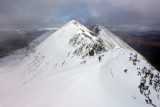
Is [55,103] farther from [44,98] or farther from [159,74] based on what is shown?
[159,74]

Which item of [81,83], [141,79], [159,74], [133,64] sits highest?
[81,83]

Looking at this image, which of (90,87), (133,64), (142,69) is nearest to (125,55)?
(133,64)

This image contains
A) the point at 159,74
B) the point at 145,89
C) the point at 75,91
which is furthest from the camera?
the point at 159,74

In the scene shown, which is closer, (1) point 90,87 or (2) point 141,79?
(1) point 90,87

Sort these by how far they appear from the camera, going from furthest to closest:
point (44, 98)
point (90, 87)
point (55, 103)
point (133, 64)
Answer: point (133, 64) → point (90, 87) → point (44, 98) → point (55, 103)

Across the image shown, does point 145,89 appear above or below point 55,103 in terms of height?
below

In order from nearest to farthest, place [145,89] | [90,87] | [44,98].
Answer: [44,98], [90,87], [145,89]

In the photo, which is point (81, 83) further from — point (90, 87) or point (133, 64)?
point (133, 64)

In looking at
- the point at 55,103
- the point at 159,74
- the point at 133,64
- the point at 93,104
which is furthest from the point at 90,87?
the point at 159,74

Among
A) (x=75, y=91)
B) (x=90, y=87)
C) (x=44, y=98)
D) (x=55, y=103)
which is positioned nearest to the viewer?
(x=55, y=103)
